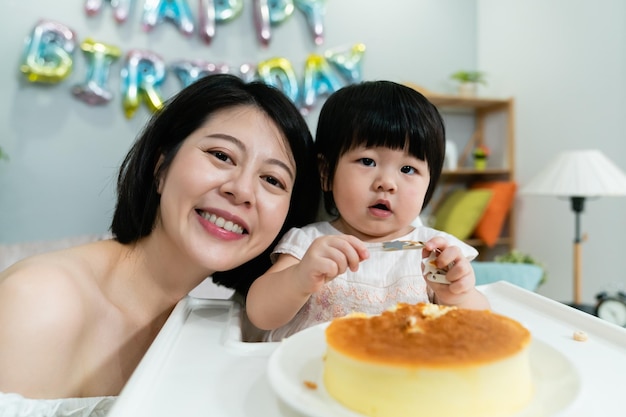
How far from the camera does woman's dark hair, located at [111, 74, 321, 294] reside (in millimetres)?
994

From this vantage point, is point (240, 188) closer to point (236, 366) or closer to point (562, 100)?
point (236, 366)

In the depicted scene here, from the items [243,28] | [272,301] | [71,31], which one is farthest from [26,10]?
[272,301]

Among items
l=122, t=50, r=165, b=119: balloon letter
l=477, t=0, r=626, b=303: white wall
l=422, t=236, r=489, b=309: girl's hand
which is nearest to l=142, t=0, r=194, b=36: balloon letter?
l=122, t=50, r=165, b=119: balloon letter

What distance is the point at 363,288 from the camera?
990 millimetres

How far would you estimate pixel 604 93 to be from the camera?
9.16ft

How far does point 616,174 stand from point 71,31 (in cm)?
307

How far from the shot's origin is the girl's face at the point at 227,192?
0.88 m

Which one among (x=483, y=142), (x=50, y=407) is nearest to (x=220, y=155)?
(x=50, y=407)

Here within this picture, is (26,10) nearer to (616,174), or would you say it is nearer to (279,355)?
(279,355)

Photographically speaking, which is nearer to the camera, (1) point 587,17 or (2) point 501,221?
(1) point 587,17

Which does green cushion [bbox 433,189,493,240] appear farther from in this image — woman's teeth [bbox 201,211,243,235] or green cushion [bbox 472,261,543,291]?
woman's teeth [bbox 201,211,243,235]

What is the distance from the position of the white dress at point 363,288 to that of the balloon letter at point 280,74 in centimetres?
240

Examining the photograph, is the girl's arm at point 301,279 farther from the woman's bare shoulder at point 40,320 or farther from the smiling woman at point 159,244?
the woman's bare shoulder at point 40,320

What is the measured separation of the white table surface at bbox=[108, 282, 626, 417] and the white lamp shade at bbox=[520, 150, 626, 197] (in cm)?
184
